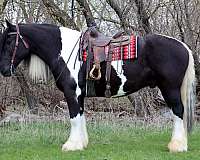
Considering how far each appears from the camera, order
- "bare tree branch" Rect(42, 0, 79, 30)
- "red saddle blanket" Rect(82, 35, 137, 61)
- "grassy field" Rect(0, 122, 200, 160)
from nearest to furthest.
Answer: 1. "grassy field" Rect(0, 122, 200, 160)
2. "red saddle blanket" Rect(82, 35, 137, 61)
3. "bare tree branch" Rect(42, 0, 79, 30)

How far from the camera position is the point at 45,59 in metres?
6.68

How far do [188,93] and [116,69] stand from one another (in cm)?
113

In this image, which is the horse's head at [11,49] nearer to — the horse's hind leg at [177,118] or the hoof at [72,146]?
the hoof at [72,146]

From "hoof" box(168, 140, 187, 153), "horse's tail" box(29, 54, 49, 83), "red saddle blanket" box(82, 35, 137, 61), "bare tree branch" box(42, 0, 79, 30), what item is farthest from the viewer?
"bare tree branch" box(42, 0, 79, 30)

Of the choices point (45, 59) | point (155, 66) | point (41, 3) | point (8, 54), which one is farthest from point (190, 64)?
point (41, 3)

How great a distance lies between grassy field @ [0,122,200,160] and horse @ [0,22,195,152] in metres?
0.32

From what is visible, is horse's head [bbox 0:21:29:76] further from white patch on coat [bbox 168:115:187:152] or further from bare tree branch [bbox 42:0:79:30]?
bare tree branch [bbox 42:0:79:30]

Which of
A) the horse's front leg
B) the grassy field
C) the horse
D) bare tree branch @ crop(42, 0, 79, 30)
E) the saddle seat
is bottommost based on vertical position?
the grassy field

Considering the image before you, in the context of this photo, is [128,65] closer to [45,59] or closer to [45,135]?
[45,59]

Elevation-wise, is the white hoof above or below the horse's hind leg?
below

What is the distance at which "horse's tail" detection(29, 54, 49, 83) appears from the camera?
665cm

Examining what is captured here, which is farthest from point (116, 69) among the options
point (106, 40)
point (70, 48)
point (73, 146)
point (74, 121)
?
point (73, 146)

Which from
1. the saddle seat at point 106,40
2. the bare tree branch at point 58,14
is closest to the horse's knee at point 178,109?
the saddle seat at point 106,40

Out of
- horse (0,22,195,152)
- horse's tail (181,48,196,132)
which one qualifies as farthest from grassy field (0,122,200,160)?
horse's tail (181,48,196,132)
